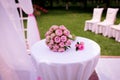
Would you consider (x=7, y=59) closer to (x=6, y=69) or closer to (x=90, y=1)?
(x=6, y=69)

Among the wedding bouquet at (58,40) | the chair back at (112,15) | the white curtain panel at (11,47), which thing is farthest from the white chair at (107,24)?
the white curtain panel at (11,47)

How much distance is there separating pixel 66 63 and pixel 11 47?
834 mm

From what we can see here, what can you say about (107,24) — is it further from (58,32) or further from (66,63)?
(66,63)

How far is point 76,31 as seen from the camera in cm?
796

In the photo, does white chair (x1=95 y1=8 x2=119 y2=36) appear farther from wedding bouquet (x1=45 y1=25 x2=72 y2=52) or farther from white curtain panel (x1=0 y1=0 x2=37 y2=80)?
white curtain panel (x1=0 y1=0 x2=37 y2=80)

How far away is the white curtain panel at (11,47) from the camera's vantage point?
278 cm

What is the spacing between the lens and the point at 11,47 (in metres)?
2.92

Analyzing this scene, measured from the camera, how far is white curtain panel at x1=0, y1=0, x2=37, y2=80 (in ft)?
9.11

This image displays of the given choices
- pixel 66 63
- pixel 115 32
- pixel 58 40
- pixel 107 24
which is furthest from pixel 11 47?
pixel 107 24

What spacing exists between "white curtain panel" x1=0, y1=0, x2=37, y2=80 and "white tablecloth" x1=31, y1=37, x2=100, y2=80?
249 mm

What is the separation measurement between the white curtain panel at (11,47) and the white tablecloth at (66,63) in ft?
0.82

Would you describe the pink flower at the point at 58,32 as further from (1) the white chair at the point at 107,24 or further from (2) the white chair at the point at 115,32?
(1) the white chair at the point at 107,24

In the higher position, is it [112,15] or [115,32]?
[112,15]

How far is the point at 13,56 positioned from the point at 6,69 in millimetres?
212
